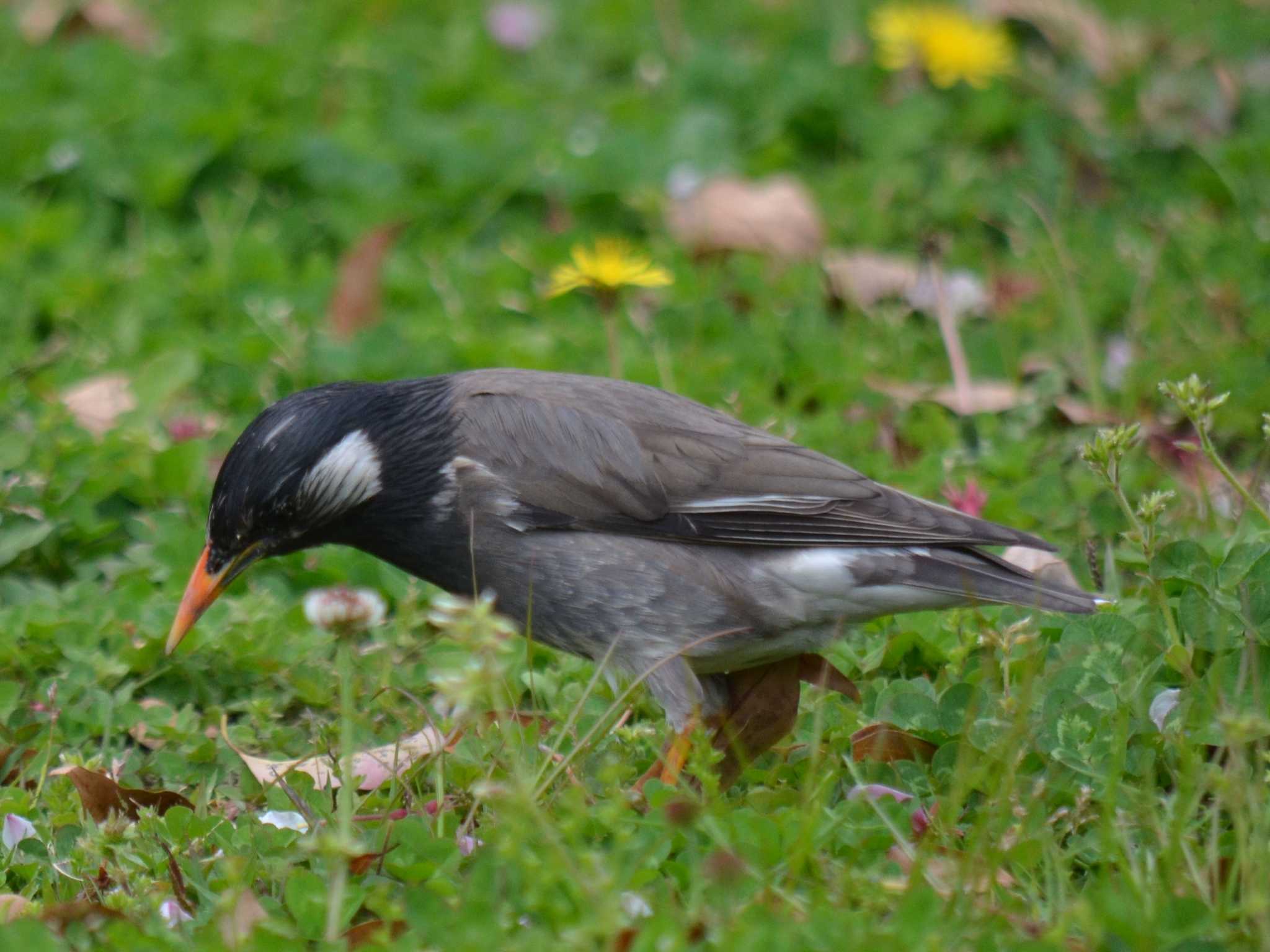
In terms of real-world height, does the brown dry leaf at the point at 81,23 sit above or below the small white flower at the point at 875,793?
above

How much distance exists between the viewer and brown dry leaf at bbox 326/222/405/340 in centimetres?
610

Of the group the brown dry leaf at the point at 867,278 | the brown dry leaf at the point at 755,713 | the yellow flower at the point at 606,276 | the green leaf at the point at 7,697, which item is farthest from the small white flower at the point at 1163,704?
the brown dry leaf at the point at 867,278

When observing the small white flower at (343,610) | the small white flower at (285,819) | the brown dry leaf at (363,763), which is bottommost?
the brown dry leaf at (363,763)

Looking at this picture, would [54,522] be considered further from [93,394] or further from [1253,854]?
[1253,854]

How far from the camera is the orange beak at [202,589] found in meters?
4.11

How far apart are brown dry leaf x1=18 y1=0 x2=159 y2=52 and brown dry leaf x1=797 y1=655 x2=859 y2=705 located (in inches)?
204

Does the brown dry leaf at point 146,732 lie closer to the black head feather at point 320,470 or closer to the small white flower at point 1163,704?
the black head feather at point 320,470

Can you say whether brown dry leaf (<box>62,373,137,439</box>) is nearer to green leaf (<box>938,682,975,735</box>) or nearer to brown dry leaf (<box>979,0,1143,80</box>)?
green leaf (<box>938,682,975,735</box>)

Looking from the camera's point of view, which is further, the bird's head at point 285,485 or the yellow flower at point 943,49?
the yellow flower at point 943,49

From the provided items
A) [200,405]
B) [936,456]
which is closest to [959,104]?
[936,456]

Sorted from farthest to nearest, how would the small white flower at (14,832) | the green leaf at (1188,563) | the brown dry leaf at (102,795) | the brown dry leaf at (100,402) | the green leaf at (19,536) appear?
the brown dry leaf at (100,402)
the green leaf at (19,536)
the green leaf at (1188,563)
the brown dry leaf at (102,795)
the small white flower at (14,832)

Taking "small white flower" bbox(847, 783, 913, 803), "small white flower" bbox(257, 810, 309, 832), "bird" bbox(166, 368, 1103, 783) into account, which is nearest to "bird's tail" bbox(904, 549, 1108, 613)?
"bird" bbox(166, 368, 1103, 783)

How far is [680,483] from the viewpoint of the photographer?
4.06 m

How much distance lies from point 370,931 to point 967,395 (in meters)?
3.04
